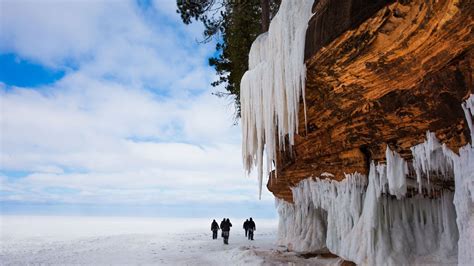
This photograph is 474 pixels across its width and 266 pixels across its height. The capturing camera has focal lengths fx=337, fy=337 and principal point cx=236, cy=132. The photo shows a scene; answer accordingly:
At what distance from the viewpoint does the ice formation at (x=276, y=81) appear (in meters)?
5.84

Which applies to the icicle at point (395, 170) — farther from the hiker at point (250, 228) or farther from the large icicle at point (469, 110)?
the hiker at point (250, 228)

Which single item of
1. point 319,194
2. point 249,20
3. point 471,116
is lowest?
point 319,194

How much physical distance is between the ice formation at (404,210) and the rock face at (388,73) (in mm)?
272

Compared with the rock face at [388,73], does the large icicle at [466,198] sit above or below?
below

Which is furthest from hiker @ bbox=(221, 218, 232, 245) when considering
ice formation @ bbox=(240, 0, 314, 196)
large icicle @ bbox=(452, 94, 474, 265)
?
large icicle @ bbox=(452, 94, 474, 265)

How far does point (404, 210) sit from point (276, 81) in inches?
154

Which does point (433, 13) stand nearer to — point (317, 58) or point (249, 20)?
point (317, 58)

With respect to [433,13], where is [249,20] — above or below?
above

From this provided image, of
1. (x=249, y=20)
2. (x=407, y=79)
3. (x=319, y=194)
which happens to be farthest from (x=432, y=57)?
(x=249, y=20)

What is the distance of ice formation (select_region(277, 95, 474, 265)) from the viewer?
15.7 ft

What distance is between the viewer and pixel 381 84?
5.31 meters

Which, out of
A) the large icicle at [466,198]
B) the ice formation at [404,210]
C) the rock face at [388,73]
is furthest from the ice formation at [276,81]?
the large icicle at [466,198]

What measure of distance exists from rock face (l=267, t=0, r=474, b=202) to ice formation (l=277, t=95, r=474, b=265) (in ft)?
0.89

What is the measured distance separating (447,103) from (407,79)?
24.9 inches
